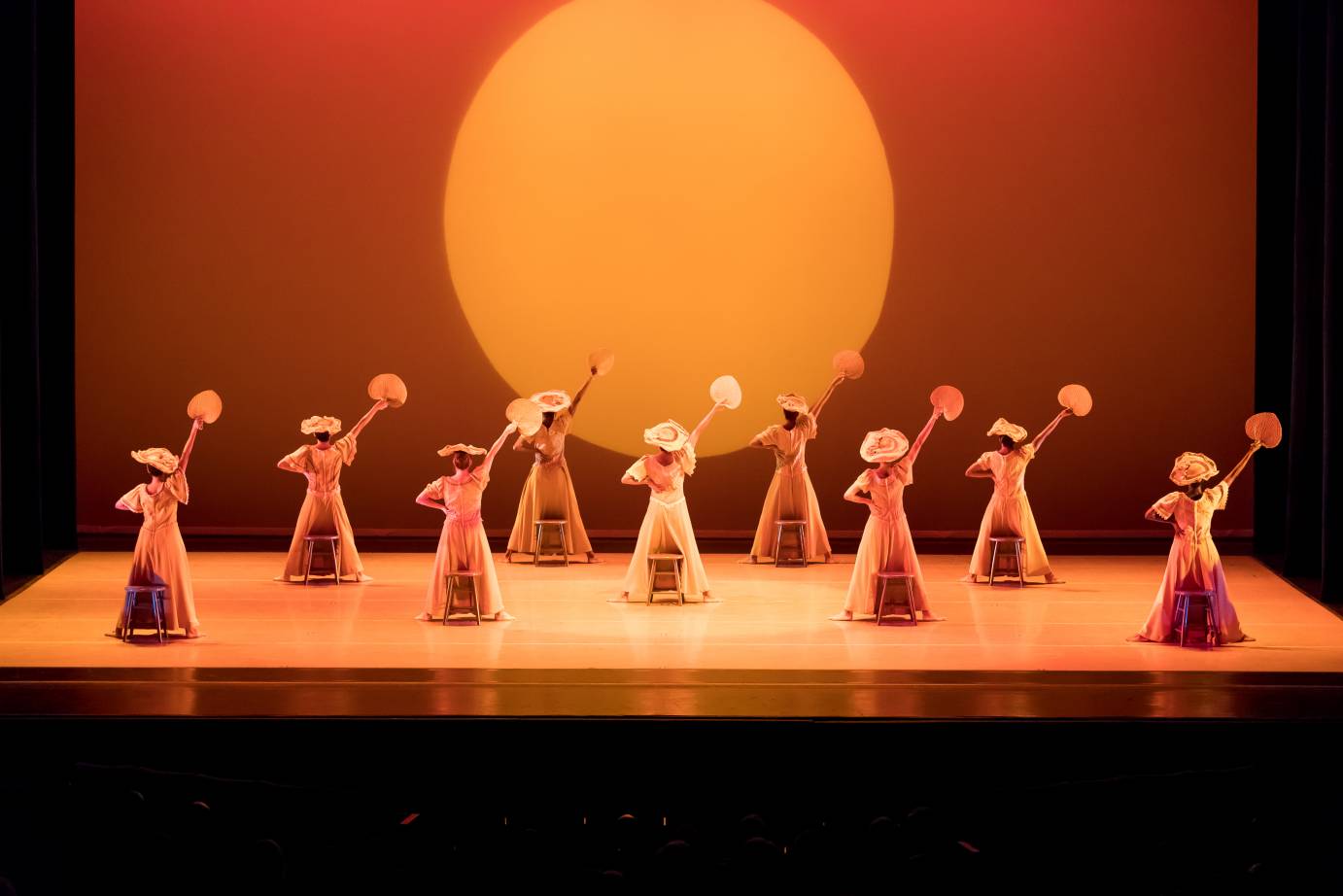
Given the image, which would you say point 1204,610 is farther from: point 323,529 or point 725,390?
point 323,529

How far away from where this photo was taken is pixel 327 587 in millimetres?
7730

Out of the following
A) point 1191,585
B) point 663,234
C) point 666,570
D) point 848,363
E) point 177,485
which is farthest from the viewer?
point 663,234

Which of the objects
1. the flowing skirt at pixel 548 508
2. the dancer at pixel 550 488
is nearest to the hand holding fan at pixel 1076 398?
the dancer at pixel 550 488

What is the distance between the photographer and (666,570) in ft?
24.5

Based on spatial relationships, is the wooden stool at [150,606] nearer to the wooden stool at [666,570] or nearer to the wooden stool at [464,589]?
the wooden stool at [464,589]

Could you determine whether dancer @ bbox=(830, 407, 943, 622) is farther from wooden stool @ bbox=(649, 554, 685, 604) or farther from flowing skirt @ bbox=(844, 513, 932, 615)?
wooden stool @ bbox=(649, 554, 685, 604)

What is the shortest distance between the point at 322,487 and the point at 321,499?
6 centimetres

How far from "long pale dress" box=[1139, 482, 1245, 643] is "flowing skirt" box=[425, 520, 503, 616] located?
8.92ft

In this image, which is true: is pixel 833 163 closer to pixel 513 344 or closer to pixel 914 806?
pixel 513 344

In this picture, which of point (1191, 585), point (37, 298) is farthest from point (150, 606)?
point (1191, 585)

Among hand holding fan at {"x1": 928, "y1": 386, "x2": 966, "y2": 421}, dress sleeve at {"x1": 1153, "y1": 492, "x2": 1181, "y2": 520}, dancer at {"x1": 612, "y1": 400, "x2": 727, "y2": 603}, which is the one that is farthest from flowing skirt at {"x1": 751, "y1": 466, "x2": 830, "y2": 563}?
dress sleeve at {"x1": 1153, "y1": 492, "x2": 1181, "y2": 520}

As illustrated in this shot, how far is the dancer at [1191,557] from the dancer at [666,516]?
201 centimetres

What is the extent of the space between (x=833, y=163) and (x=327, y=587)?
3850 millimetres

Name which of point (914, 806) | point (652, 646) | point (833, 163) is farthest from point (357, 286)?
point (914, 806)
